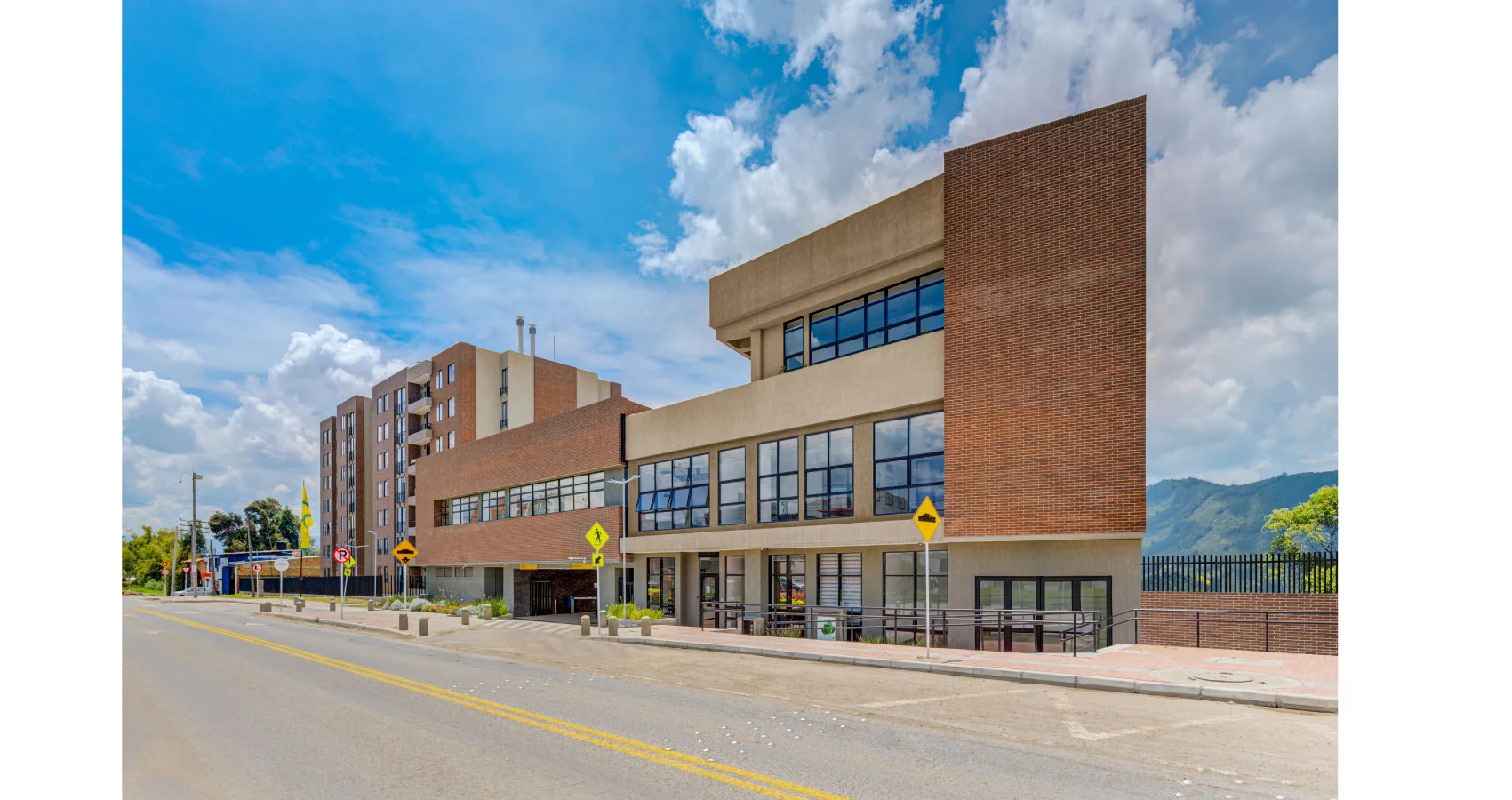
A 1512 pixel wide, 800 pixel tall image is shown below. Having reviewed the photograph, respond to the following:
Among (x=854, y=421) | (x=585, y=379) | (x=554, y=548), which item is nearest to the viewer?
(x=854, y=421)

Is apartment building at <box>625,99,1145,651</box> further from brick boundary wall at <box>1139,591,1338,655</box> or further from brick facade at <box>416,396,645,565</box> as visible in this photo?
brick facade at <box>416,396,645,565</box>

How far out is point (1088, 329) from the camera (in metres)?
20.0

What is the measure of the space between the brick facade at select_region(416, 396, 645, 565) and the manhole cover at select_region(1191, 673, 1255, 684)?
2503cm

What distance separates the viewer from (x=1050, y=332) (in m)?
20.5

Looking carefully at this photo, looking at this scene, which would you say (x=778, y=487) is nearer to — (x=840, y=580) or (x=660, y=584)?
(x=840, y=580)

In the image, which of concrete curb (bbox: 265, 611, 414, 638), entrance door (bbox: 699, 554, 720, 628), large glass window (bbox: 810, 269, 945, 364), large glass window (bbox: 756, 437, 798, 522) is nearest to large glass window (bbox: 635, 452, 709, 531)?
entrance door (bbox: 699, 554, 720, 628)

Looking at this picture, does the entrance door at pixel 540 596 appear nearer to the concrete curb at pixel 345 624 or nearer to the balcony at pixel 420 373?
the concrete curb at pixel 345 624

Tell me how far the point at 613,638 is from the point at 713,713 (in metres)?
15.6

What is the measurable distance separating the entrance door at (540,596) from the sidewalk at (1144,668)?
84.7ft

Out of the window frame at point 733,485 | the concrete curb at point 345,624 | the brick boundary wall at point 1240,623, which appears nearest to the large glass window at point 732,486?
the window frame at point 733,485

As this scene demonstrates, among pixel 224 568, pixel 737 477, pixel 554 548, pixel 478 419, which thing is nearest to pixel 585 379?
pixel 478 419

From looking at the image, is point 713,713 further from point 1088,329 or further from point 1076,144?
point 1076,144

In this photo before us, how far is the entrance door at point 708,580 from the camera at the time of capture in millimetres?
31844

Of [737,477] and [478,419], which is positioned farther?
[478,419]
